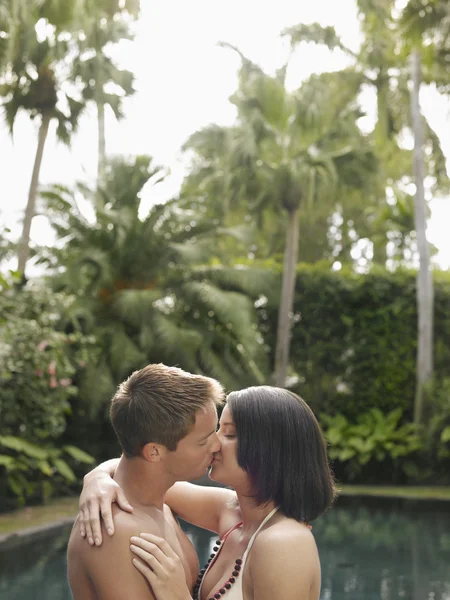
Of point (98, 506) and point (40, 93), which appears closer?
point (98, 506)

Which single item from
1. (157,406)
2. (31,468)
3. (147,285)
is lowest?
(31,468)

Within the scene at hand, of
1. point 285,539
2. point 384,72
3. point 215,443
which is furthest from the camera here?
point 384,72

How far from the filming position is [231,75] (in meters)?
18.4

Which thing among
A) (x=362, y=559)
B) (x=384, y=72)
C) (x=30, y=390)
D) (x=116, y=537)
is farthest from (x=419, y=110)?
(x=116, y=537)

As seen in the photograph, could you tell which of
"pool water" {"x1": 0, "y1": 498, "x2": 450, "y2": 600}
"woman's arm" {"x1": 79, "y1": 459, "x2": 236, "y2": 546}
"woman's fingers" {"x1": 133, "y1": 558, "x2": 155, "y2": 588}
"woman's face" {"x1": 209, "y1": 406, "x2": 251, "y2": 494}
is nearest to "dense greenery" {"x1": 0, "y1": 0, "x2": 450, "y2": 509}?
"pool water" {"x1": 0, "y1": 498, "x2": 450, "y2": 600}

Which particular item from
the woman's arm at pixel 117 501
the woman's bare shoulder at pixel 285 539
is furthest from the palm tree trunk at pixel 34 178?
the woman's bare shoulder at pixel 285 539

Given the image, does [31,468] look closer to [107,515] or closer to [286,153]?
[286,153]

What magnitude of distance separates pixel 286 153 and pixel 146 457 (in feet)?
48.0

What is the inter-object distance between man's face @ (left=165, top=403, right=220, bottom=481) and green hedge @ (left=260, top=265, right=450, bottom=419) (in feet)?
46.8

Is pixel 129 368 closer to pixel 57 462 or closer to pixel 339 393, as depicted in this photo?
pixel 57 462

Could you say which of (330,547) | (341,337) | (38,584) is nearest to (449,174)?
(341,337)

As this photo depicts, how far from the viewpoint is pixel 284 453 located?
207 centimetres

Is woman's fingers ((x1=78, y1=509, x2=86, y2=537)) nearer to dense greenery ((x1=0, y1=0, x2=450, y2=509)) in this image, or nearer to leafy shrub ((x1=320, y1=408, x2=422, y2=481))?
dense greenery ((x1=0, y1=0, x2=450, y2=509))

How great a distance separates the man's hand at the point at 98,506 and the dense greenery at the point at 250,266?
10.5 metres
